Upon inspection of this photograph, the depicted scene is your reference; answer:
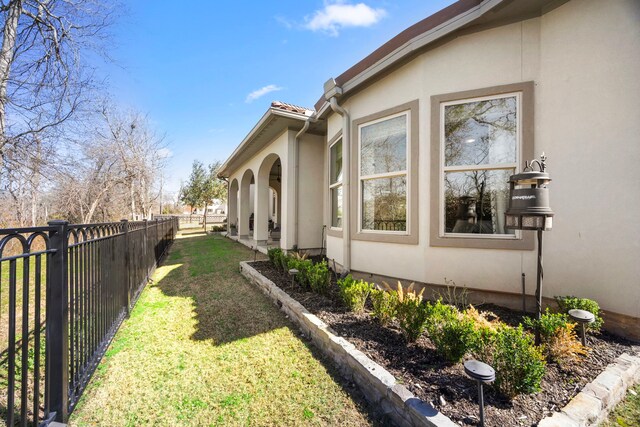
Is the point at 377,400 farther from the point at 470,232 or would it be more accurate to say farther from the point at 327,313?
the point at 470,232

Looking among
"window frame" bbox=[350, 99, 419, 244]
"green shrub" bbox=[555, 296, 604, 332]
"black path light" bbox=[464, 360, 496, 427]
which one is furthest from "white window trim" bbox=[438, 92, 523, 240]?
"black path light" bbox=[464, 360, 496, 427]

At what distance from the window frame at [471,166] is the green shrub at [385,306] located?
1319 mm

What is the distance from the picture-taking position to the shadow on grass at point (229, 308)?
116 inches

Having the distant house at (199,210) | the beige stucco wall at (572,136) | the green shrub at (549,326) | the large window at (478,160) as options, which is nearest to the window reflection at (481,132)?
the large window at (478,160)

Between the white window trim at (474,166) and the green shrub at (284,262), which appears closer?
the white window trim at (474,166)

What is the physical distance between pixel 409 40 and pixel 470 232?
10.2 feet

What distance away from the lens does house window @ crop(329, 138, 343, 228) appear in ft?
20.3

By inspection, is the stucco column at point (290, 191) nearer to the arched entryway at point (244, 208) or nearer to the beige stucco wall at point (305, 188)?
the beige stucco wall at point (305, 188)

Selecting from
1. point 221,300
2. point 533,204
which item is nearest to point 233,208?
point 221,300

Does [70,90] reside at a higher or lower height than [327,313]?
higher

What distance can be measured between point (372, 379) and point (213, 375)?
1623mm

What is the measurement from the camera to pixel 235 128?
14922mm

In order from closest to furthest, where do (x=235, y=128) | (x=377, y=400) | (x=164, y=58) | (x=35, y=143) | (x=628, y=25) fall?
(x=377, y=400) → (x=628, y=25) → (x=35, y=143) → (x=164, y=58) → (x=235, y=128)

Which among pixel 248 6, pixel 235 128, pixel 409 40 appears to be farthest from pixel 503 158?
pixel 235 128
